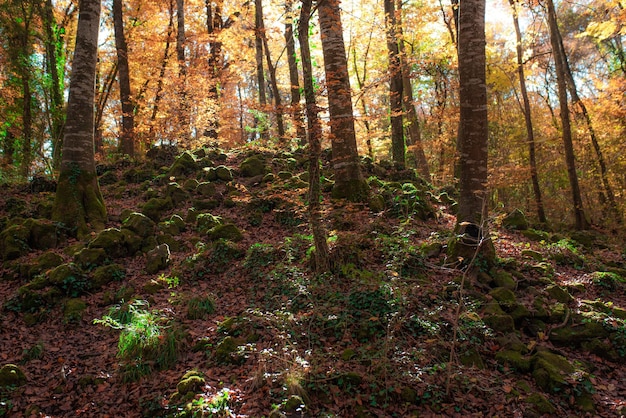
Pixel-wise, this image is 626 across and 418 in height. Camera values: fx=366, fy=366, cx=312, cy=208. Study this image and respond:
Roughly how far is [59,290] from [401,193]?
22.6 feet

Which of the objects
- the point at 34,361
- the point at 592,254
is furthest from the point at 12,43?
the point at 592,254

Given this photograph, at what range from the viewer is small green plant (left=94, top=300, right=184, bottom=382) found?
4266mm

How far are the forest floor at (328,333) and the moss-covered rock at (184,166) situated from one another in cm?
345

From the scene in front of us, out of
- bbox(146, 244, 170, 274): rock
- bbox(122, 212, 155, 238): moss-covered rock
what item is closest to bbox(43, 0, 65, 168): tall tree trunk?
bbox(122, 212, 155, 238): moss-covered rock

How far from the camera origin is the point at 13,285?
5844 millimetres

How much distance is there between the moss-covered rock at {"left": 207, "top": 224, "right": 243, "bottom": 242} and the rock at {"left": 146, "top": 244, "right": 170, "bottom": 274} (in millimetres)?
960

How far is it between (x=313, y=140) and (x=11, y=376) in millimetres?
4538

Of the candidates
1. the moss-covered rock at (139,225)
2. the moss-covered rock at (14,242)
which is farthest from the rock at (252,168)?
the moss-covered rock at (14,242)

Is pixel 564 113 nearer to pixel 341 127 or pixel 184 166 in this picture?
pixel 341 127

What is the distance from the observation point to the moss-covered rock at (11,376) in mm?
3921

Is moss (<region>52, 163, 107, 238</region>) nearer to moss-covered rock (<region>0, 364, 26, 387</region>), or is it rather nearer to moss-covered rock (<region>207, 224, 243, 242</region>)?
moss-covered rock (<region>207, 224, 243, 242</region>)

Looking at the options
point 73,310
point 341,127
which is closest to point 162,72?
point 341,127

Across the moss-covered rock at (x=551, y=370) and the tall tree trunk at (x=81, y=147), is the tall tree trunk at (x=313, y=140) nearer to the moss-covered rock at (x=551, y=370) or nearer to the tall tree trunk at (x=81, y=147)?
the moss-covered rock at (x=551, y=370)

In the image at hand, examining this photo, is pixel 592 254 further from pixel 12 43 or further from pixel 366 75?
pixel 12 43
